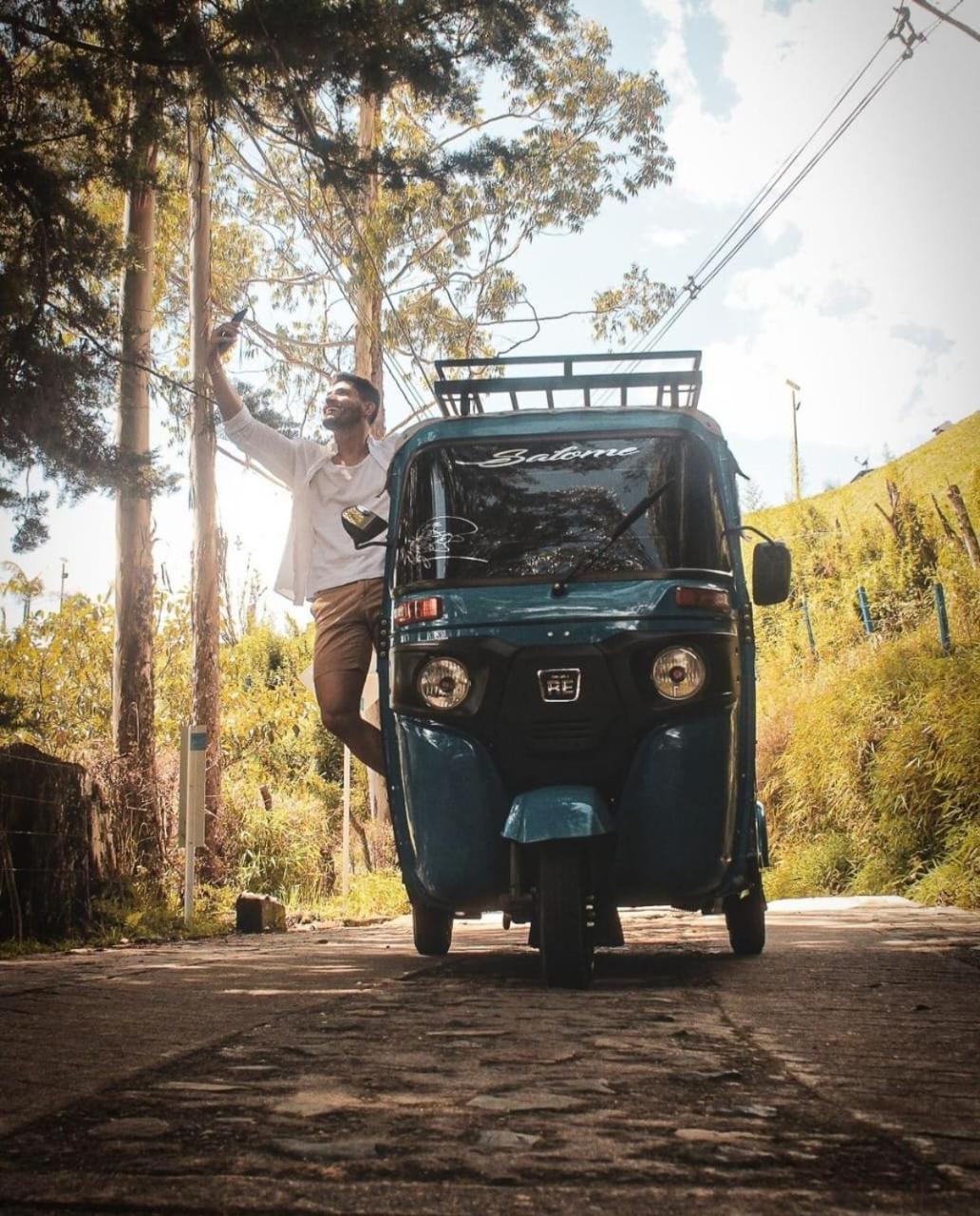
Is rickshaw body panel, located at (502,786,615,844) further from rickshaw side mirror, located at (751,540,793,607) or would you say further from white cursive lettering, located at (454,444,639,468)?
white cursive lettering, located at (454,444,639,468)

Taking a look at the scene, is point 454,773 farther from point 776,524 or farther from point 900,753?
point 776,524

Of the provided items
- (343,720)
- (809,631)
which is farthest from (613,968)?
(809,631)

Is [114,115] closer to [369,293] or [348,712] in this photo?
[348,712]

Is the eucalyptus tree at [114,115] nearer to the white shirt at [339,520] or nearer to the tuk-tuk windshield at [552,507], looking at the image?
the white shirt at [339,520]

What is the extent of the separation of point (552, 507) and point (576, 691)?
88cm

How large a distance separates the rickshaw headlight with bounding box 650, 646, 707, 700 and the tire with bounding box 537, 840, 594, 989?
668 mm

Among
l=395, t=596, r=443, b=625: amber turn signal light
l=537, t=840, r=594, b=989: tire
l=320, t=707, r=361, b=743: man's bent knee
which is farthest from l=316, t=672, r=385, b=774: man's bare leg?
l=537, t=840, r=594, b=989: tire

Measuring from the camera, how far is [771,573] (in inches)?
222

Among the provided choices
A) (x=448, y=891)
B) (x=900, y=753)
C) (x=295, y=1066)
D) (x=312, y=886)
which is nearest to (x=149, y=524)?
(x=312, y=886)

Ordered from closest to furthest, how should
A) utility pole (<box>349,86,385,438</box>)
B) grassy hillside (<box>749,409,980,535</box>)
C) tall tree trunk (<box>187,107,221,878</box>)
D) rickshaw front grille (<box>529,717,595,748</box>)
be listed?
1. rickshaw front grille (<box>529,717,595,748</box>)
2. tall tree trunk (<box>187,107,221,878</box>)
3. utility pole (<box>349,86,385,438</box>)
4. grassy hillside (<box>749,409,980,535</box>)

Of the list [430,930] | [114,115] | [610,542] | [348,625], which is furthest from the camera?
[114,115]

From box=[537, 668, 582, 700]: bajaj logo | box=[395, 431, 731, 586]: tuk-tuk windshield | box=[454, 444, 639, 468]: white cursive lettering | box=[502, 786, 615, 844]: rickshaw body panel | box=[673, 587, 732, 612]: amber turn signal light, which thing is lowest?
box=[502, 786, 615, 844]: rickshaw body panel

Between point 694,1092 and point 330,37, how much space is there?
5.33 meters

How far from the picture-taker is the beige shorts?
670 centimetres
